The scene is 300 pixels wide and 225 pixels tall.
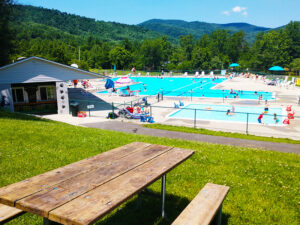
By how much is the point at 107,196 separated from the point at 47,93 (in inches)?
993

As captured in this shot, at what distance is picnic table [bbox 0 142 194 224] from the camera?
2.34 metres

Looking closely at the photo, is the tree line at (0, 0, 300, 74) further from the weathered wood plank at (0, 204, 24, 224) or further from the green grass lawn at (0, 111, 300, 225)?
the weathered wood plank at (0, 204, 24, 224)

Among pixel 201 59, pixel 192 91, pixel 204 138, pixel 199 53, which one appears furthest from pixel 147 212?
pixel 199 53

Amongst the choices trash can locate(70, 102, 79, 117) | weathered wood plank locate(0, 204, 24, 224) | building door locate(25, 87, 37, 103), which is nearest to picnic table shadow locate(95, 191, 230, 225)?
weathered wood plank locate(0, 204, 24, 224)

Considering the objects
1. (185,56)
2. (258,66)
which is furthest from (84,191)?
(185,56)

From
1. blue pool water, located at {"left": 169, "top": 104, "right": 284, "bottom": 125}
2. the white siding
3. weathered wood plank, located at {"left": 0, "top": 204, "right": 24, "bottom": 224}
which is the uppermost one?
the white siding

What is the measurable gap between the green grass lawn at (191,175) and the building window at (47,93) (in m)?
16.9

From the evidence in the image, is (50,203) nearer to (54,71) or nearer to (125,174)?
(125,174)

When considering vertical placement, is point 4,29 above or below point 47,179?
above

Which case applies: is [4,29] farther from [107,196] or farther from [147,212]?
[107,196]

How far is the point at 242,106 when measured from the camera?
26750 mm

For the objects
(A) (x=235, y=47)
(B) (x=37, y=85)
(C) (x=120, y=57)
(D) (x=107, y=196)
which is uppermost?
(A) (x=235, y=47)

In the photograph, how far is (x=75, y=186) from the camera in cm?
282

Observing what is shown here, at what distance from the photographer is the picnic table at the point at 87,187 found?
234 centimetres
